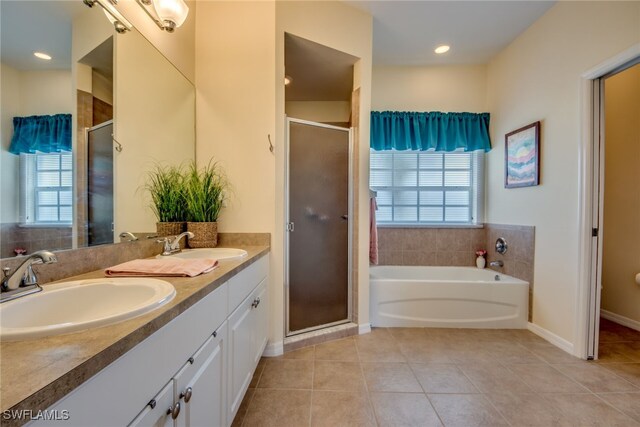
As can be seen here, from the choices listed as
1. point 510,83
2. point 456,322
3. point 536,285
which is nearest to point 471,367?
point 456,322

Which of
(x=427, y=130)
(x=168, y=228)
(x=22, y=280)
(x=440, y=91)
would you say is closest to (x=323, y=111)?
(x=427, y=130)

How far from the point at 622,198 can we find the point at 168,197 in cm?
397

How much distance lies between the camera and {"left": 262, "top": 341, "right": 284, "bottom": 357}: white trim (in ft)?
6.38

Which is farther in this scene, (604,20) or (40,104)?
(604,20)

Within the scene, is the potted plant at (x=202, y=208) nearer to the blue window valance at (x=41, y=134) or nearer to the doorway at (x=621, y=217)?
the blue window valance at (x=41, y=134)

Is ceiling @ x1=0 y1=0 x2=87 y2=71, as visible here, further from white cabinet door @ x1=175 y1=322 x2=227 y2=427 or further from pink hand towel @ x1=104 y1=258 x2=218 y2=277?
white cabinet door @ x1=175 y1=322 x2=227 y2=427

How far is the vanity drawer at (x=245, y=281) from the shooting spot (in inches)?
47.9

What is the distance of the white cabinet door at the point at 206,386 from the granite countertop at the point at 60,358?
0.27 metres

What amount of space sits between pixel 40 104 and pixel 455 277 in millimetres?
3487

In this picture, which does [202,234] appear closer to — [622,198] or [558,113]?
[558,113]

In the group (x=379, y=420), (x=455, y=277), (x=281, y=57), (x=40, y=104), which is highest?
(x=281, y=57)

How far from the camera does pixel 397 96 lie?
3.08 m

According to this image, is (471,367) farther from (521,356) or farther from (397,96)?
(397,96)

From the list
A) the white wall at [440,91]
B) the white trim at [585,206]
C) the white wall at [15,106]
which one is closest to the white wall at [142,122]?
the white wall at [15,106]
